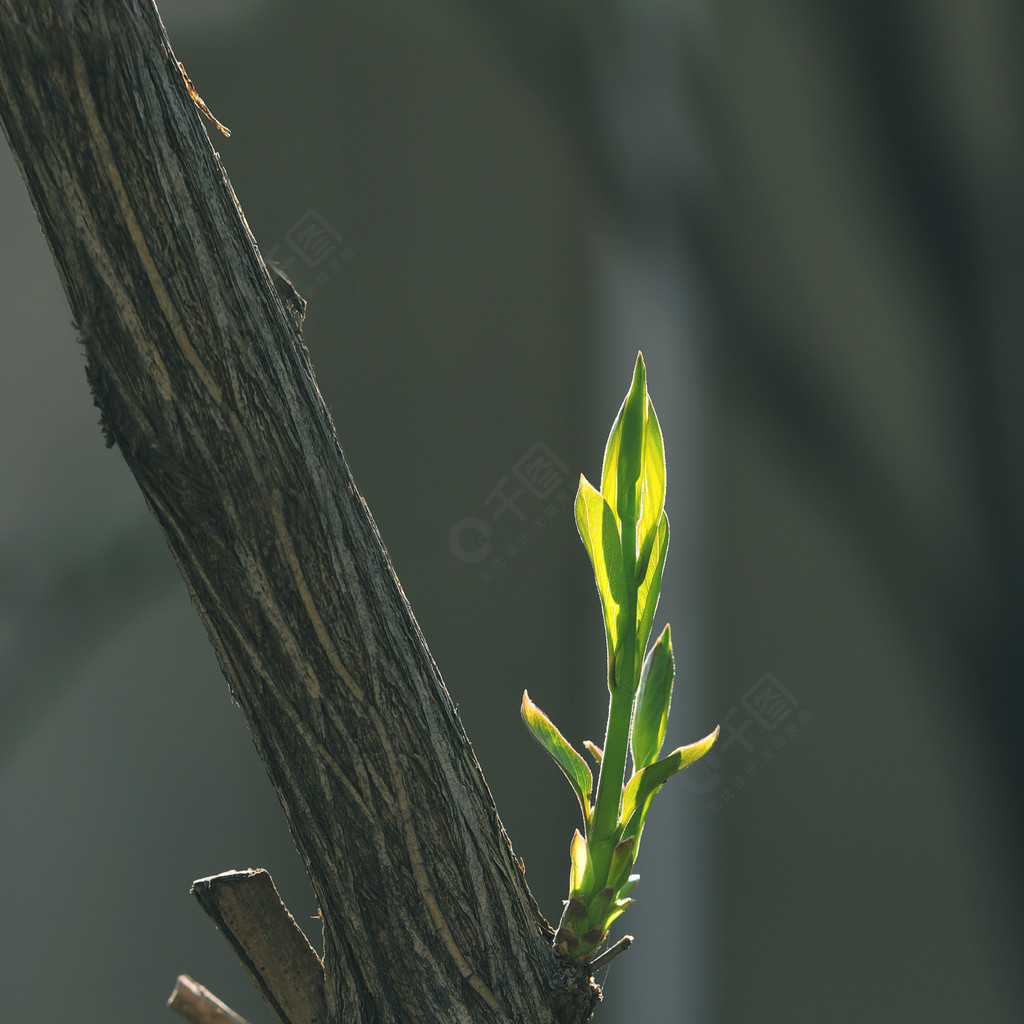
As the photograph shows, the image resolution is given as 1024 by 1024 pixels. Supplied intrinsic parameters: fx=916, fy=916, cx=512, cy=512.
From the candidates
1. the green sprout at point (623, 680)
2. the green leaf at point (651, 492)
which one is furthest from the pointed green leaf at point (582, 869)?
the green leaf at point (651, 492)

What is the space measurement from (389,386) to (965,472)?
104 cm

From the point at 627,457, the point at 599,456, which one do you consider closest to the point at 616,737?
the point at 627,457

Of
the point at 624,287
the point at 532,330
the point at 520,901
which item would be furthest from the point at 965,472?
the point at 520,901

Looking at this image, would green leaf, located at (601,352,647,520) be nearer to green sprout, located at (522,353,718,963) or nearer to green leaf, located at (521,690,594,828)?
green sprout, located at (522,353,718,963)

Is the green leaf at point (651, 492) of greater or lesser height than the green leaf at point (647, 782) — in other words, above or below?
above

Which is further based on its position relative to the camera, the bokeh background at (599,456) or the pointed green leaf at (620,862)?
the bokeh background at (599,456)

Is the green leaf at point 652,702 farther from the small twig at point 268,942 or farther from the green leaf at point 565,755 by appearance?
the small twig at point 268,942

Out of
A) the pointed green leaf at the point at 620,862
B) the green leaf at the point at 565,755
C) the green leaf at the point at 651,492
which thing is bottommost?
the pointed green leaf at the point at 620,862

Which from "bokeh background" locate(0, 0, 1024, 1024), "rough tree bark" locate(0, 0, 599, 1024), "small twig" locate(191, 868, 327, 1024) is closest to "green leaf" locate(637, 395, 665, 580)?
"rough tree bark" locate(0, 0, 599, 1024)

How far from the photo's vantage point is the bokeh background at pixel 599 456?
151 cm

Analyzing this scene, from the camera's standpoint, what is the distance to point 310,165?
1549 mm

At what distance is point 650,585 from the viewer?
42cm

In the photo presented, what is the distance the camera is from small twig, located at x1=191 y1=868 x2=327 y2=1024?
42 centimetres

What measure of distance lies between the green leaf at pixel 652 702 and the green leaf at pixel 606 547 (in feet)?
0.07
